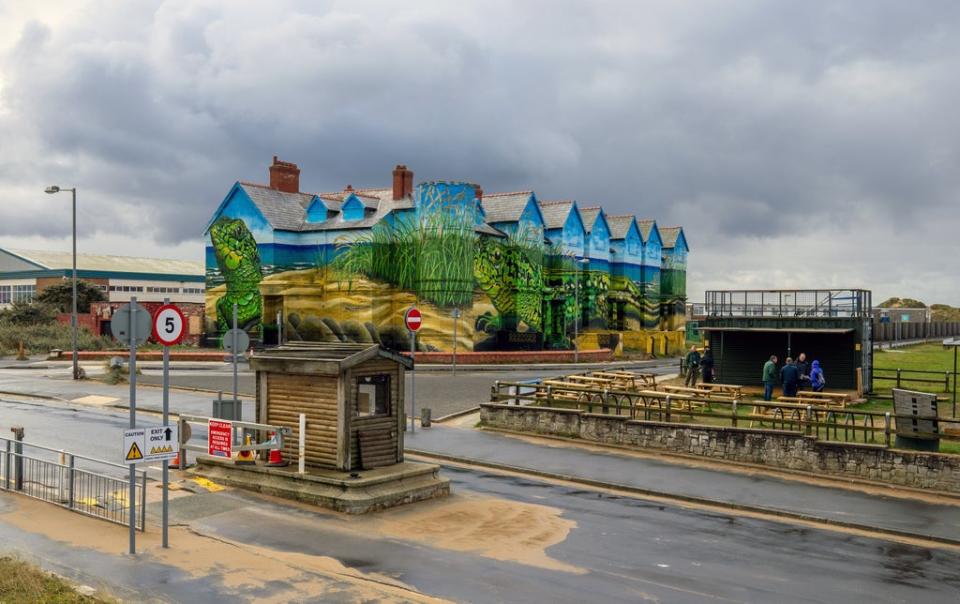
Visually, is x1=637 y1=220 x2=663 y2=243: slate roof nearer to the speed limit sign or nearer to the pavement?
the pavement

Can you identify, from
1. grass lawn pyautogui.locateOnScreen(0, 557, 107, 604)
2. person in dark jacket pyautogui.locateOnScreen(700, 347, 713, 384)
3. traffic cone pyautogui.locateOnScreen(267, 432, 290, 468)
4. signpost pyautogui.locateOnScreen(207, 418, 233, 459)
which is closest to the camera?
grass lawn pyautogui.locateOnScreen(0, 557, 107, 604)

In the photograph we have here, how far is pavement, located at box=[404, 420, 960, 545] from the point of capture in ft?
48.5

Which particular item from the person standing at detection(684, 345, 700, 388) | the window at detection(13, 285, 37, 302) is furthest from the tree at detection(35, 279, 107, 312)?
the person standing at detection(684, 345, 700, 388)

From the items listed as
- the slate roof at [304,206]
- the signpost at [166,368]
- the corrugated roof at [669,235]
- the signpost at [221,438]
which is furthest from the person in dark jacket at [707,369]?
the corrugated roof at [669,235]

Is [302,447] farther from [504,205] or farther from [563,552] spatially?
[504,205]

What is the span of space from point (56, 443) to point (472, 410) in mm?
12107

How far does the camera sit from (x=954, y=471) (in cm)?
1694

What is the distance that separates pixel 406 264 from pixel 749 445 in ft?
113

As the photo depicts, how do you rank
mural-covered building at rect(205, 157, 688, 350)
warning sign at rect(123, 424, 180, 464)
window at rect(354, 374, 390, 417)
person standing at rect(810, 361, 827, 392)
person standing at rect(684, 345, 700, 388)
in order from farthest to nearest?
mural-covered building at rect(205, 157, 688, 350) → person standing at rect(684, 345, 700, 388) → person standing at rect(810, 361, 827, 392) → window at rect(354, 374, 390, 417) → warning sign at rect(123, 424, 180, 464)

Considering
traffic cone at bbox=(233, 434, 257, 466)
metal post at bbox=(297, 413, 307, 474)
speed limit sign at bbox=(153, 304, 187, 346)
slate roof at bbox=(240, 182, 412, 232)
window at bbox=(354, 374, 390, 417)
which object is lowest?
traffic cone at bbox=(233, 434, 257, 466)

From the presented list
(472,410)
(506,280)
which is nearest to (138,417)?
(472,410)

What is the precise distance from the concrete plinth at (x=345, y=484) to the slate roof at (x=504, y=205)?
4050 cm

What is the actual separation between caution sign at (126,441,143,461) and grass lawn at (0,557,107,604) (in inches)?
69.8

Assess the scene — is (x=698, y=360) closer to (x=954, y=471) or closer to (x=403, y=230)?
(x=954, y=471)
